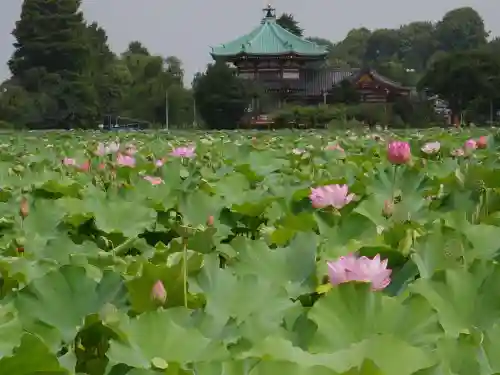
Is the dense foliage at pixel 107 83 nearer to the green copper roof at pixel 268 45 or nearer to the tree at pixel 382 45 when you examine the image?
the green copper roof at pixel 268 45

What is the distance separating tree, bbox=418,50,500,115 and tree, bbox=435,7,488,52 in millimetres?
38731

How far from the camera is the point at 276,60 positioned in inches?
1220

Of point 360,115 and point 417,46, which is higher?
point 417,46

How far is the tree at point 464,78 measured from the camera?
27.3 metres

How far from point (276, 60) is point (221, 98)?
196 inches

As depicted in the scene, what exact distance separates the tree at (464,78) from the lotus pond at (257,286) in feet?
87.5

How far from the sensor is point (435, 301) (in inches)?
31.9

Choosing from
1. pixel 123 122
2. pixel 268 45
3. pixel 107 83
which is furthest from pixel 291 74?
pixel 123 122

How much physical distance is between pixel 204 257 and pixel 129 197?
825 mm

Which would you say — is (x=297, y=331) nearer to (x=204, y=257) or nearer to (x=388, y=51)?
(x=204, y=257)

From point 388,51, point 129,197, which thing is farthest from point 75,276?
point 388,51

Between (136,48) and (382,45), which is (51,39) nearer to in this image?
(136,48)

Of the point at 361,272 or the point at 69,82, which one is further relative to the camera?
the point at 69,82

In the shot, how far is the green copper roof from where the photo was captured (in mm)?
31047
